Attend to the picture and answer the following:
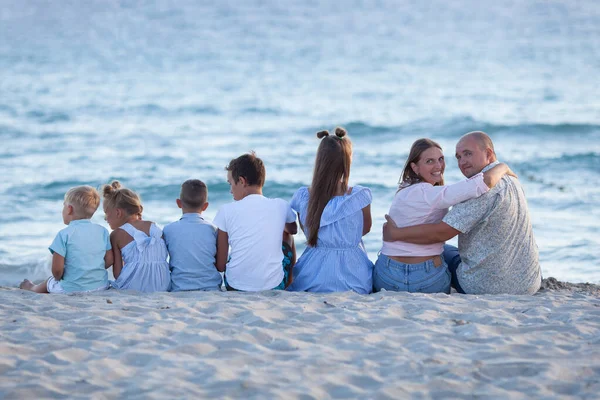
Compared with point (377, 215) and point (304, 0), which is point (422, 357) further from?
point (304, 0)

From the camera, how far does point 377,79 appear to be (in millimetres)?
24297

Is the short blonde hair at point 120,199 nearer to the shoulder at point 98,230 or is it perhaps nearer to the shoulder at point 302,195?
the shoulder at point 98,230

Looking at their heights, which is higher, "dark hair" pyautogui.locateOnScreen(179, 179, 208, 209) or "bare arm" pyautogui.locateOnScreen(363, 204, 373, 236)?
"dark hair" pyautogui.locateOnScreen(179, 179, 208, 209)

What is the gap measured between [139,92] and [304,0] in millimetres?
29117

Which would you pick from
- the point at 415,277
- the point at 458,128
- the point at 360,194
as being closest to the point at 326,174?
the point at 360,194

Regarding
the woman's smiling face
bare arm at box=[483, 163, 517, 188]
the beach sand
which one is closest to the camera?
the beach sand

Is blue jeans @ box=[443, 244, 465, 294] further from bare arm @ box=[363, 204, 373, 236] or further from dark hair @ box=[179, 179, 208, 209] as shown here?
dark hair @ box=[179, 179, 208, 209]

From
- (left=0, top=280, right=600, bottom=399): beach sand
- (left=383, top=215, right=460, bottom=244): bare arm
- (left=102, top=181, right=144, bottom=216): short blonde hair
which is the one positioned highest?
(left=102, top=181, right=144, bottom=216): short blonde hair

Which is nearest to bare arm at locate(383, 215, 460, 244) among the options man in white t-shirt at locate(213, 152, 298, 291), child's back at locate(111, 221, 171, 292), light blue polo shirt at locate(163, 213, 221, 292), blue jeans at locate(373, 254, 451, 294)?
blue jeans at locate(373, 254, 451, 294)

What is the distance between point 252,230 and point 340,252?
59 centimetres

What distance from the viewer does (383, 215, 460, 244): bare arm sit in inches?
179

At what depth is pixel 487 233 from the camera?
457 cm

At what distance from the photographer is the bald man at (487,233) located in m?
4.50

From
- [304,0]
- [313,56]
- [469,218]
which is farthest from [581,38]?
[469,218]
